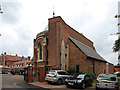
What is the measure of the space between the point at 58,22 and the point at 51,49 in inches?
188

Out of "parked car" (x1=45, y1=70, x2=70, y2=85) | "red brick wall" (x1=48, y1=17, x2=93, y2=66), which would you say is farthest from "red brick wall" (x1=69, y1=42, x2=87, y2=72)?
"parked car" (x1=45, y1=70, x2=70, y2=85)

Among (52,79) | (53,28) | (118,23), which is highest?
(53,28)

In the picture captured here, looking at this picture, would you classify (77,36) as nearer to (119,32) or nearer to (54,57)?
(54,57)

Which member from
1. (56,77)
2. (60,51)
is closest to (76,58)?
(60,51)

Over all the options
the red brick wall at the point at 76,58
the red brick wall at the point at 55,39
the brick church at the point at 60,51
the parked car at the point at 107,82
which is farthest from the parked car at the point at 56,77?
the red brick wall at the point at 76,58

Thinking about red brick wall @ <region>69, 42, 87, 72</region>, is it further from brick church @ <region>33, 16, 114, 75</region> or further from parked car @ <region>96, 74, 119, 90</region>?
parked car @ <region>96, 74, 119, 90</region>

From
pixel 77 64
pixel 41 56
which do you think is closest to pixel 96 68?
pixel 77 64

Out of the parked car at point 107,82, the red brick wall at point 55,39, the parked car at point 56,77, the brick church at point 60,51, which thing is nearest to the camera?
the parked car at point 107,82

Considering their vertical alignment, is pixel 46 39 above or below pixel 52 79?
above

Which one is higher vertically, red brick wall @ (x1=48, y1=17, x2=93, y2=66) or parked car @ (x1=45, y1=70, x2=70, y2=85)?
red brick wall @ (x1=48, y1=17, x2=93, y2=66)

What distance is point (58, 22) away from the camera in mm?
23047

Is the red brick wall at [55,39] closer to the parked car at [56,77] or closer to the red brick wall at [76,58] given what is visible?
the red brick wall at [76,58]

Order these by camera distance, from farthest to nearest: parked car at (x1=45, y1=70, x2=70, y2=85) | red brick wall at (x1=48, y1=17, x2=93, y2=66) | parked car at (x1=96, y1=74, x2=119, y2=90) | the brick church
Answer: the brick church → red brick wall at (x1=48, y1=17, x2=93, y2=66) → parked car at (x1=45, y1=70, x2=70, y2=85) → parked car at (x1=96, y1=74, x2=119, y2=90)

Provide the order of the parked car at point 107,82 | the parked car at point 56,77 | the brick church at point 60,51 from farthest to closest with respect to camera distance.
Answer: the brick church at point 60,51, the parked car at point 56,77, the parked car at point 107,82
